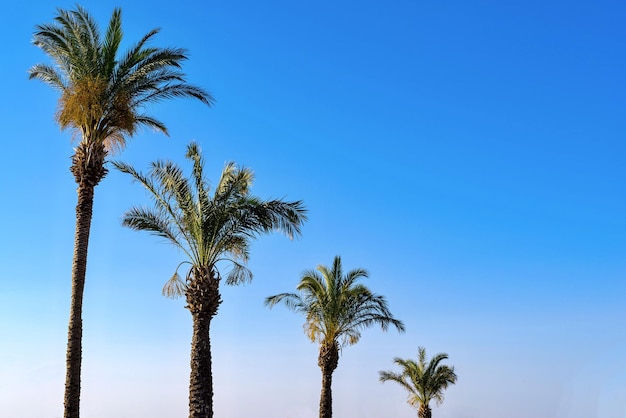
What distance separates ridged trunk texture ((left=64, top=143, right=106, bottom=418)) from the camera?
20750 mm

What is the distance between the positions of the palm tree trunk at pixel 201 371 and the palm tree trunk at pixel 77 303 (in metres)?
3.61

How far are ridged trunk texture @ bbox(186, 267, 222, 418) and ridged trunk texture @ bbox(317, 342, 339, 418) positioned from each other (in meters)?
15.4

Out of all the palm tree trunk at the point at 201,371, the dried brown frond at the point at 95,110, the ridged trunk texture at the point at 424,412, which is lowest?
the ridged trunk texture at the point at 424,412

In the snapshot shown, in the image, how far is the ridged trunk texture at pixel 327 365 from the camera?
123 feet

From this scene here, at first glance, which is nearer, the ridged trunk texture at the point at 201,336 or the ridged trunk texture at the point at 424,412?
the ridged trunk texture at the point at 201,336

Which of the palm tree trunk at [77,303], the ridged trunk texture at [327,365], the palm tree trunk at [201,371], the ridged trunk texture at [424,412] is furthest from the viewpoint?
the ridged trunk texture at [424,412]

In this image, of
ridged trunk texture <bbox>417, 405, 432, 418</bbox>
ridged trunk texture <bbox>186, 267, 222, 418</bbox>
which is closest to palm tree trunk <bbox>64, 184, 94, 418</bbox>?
ridged trunk texture <bbox>186, 267, 222, 418</bbox>

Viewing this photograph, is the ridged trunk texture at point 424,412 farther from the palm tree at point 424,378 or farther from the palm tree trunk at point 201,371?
the palm tree trunk at point 201,371

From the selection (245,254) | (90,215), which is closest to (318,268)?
(245,254)

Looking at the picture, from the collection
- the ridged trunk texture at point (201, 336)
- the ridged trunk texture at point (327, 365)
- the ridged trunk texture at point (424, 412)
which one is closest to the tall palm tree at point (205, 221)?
the ridged trunk texture at point (201, 336)

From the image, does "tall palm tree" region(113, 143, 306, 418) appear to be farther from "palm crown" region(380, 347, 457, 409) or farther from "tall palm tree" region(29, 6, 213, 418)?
"palm crown" region(380, 347, 457, 409)

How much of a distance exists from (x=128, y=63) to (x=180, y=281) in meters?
7.77

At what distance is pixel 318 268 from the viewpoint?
128 ft

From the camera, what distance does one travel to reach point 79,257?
868 inches
